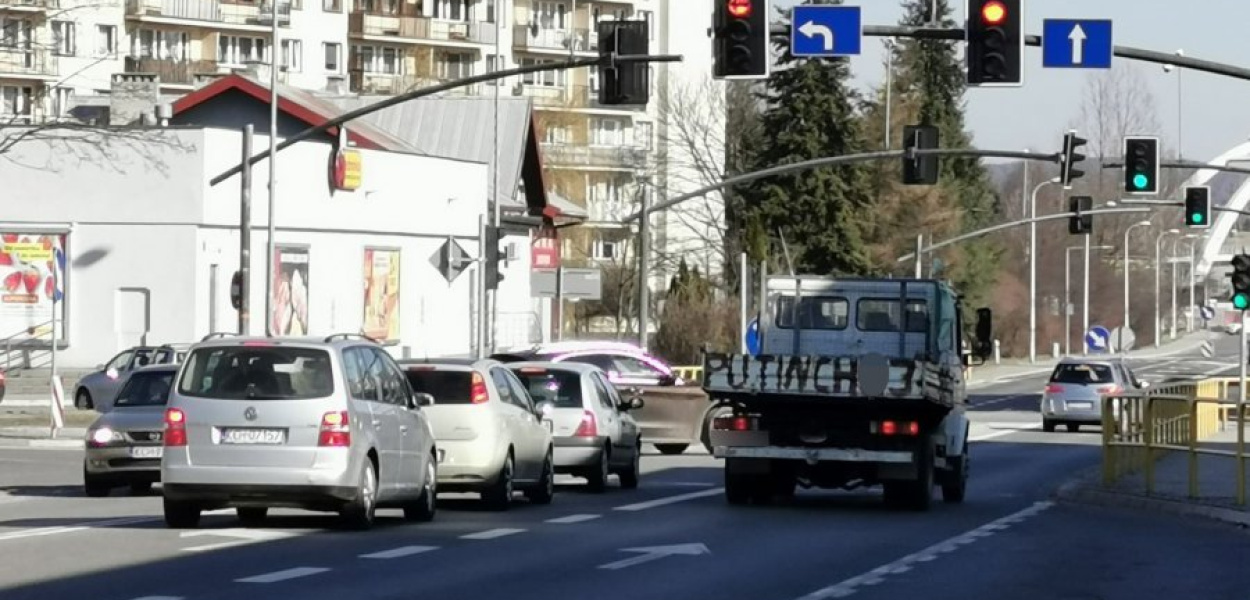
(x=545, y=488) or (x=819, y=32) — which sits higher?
(x=819, y=32)

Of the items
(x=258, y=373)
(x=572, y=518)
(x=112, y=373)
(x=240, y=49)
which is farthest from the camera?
(x=240, y=49)

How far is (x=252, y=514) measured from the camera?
894 inches

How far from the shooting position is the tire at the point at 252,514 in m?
21.8

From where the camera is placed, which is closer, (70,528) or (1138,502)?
(70,528)

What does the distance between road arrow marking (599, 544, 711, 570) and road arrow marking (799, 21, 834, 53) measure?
8.07 m

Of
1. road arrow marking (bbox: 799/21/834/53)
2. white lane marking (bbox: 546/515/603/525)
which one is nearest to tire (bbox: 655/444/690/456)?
road arrow marking (bbox: 799/21/834/53)

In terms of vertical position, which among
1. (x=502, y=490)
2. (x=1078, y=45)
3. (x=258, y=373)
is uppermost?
(x=1078, y=45)

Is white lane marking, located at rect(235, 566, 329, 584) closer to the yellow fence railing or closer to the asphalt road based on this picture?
the asphalt road

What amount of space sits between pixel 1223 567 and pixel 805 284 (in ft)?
34.9

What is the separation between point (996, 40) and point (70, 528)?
10386 mm

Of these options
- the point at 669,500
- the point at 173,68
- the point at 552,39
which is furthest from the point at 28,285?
the point at 552,39

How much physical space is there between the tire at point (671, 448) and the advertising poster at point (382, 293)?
2427cm

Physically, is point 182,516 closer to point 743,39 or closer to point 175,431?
point 175,431

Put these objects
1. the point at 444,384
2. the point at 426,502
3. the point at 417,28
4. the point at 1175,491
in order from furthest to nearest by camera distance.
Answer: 1. the point at 417,28
2. the point at 1175,491
3. the point at 444,384
4. the point at 426,502
